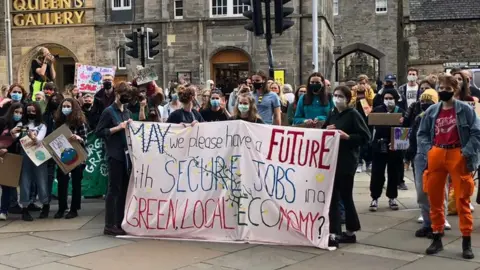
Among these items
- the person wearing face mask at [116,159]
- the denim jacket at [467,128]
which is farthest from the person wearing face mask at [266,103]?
the denim jacket at [467,128]

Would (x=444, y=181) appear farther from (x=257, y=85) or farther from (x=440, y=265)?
(x=257, y=85)

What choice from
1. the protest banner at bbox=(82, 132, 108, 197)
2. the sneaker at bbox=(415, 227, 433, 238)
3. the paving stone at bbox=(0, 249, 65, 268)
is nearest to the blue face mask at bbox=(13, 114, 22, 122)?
the protest banner at bbox=(82, 132, 108, 197)

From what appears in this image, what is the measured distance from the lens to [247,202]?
680cm

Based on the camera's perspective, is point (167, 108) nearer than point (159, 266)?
No

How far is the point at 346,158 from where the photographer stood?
6688 mm

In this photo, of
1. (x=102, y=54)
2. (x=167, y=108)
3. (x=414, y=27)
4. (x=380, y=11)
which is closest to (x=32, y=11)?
(x=102, y=54)

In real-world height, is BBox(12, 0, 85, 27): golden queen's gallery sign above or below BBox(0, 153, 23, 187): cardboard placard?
above

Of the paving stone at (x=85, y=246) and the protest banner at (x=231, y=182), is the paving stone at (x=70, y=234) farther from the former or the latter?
the protest banner at (x=231, y=182)

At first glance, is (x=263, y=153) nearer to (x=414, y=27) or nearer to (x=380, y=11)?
(x=414, y=27)

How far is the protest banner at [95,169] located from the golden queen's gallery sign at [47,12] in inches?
813

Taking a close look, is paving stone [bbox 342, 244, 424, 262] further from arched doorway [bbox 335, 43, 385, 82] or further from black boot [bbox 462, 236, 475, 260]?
arched doorway [bbox 335, 43, 385, 82]

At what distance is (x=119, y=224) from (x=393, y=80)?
5.94 m

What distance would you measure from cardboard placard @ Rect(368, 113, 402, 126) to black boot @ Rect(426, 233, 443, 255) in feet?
8.32

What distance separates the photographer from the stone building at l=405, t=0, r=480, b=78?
125 feet
